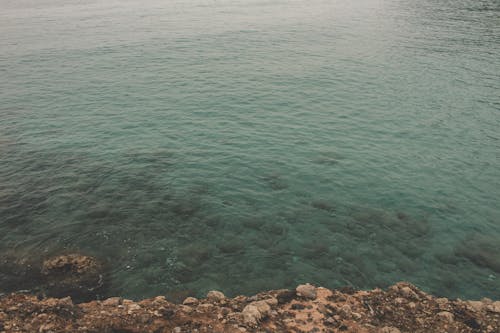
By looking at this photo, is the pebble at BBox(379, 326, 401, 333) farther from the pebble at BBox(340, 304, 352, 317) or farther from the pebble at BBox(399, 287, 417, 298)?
the pebble at BBox(399, 287, 417, 298)

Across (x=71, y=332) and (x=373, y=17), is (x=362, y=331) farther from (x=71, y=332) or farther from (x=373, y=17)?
(x=373, y=17)

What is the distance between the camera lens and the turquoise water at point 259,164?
62.5ft

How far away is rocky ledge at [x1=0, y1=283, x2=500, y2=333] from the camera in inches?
479

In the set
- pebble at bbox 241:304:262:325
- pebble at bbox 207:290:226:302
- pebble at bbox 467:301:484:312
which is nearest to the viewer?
pebble at bbox 241:304:262:325

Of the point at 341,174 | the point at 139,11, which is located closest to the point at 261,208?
the point at 341,174

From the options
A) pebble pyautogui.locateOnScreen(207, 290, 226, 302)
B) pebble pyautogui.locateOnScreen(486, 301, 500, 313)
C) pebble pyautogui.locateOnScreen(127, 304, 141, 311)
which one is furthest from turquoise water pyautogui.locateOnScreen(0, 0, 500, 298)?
pebble pyautogui.locateOnScreen(127, 304, 141, 311)

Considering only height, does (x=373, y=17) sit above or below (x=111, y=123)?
above

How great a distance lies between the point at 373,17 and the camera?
9319 cm

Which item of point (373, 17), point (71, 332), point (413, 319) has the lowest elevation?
point (413, 319)

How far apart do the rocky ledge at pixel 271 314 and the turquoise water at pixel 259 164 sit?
2.94 m

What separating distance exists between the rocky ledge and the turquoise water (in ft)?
9.66

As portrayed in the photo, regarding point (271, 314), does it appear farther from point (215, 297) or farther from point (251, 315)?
point (215, 297)

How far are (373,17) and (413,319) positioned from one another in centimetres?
9528

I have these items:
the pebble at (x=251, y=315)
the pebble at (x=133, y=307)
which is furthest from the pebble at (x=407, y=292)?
the pebble at (x=133, y=307)
